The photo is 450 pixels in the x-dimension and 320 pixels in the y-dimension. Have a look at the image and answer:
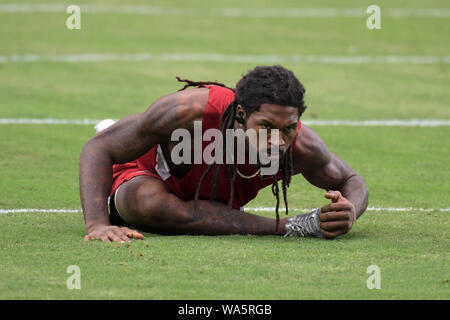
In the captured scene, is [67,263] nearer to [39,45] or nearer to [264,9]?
[39,45]

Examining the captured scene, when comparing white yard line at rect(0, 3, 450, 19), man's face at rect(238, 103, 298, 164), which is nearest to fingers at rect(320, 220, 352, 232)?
man's face at rect(238, 103, 298, 164)

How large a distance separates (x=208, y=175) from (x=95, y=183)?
784 millimetres

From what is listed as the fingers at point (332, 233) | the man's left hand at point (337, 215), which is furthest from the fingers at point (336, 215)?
the fingers at point (332, 233)

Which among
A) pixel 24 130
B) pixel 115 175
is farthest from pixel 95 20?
pixel 115 175

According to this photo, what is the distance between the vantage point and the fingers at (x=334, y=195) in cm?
673

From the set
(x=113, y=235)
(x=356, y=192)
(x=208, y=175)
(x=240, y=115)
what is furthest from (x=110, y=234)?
(x=356, y=192)

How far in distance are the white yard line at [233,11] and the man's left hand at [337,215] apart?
13865mm

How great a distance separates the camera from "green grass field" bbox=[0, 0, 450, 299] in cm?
587

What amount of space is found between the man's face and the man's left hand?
0.58 metres

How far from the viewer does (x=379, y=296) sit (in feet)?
18.3

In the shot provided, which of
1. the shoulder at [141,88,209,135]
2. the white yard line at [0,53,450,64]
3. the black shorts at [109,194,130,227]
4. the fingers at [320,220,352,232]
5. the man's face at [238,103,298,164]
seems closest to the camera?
the man's face at [238,103,298,164]

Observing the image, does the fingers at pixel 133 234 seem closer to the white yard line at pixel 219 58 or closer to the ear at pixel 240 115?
the ear at pixel 240 115

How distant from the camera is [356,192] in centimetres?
719

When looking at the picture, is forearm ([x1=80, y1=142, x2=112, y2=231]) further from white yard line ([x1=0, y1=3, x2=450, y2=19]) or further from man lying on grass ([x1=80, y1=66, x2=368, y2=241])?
white yard line ([x1=0, y1=3, x2=450, y2=19])
